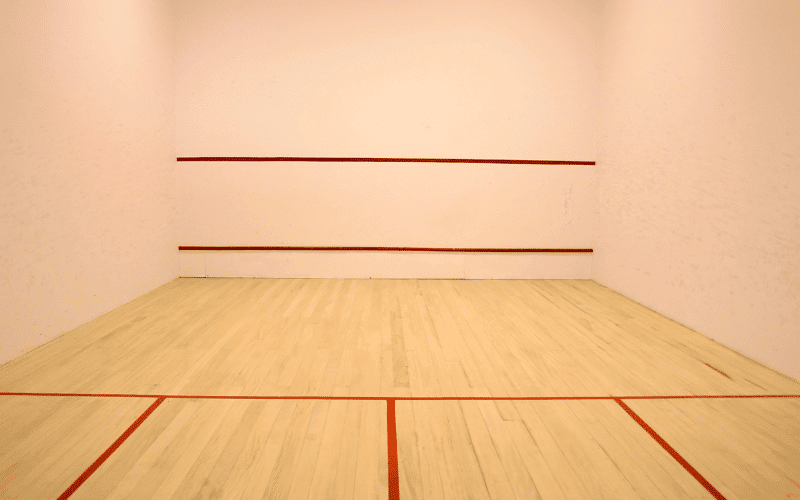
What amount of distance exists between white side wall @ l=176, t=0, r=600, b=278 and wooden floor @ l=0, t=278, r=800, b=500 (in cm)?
110

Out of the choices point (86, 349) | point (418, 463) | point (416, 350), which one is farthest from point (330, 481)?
point (86, 349)

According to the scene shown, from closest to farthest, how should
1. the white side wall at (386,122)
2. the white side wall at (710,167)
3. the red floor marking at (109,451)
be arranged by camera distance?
1. the red floor marking at (109,451)
2. the white side wall at (710,167)
3. the white side wall at (386,122)

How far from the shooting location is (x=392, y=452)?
1291 mm

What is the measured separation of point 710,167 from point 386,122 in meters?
2.03

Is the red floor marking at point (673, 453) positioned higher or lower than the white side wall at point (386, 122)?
A: lower

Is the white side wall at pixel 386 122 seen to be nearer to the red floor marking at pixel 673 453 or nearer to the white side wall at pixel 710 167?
the white side wall at pixel 710 167

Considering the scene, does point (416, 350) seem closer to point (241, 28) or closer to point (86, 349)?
point (86, 349)

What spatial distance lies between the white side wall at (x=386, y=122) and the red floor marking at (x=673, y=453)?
6.89ft

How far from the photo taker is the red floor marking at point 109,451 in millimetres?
1111

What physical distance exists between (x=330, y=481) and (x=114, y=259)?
2.11 metres

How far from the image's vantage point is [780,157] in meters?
1.94

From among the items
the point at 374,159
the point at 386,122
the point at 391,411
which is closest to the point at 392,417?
the point at 391,411

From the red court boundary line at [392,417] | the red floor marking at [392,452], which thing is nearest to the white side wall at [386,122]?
the red court boundary line at [392,417]

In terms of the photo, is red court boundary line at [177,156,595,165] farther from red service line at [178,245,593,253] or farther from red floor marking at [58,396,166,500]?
red floor marking at [58,396,166,500]
